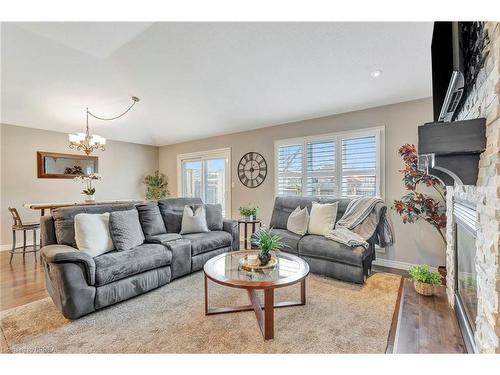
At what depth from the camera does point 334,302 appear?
241 cm

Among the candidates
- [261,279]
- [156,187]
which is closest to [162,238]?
[261,279]

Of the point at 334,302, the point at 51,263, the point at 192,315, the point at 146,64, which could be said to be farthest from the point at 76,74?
the point at 334,302

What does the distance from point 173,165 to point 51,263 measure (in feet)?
15.1

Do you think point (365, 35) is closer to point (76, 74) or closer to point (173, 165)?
point (76, 74)

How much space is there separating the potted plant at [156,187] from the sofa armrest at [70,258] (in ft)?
14.0

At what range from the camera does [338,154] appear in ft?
13.0

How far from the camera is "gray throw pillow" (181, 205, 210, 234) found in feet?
11.9

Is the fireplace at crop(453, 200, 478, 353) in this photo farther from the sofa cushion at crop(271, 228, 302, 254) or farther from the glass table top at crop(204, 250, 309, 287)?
the sofa cushion at crop(271, 228, 302, 254)

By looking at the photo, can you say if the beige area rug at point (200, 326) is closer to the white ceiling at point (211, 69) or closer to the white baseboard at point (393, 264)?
the white baseboard at point (393, 264)

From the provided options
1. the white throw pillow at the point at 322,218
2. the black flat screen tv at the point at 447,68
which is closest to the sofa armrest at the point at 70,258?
the white throw pillow at the point at 322,218

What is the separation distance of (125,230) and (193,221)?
1.02 metres

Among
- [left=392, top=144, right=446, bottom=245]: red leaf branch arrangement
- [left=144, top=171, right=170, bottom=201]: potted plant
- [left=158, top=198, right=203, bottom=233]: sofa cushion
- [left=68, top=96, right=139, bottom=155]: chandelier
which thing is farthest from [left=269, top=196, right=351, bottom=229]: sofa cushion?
[left=144, top=171, right=170, bottom=201]: potted plant

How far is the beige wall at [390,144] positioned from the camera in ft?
10.6

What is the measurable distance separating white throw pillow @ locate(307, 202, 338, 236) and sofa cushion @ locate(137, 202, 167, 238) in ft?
6.87
